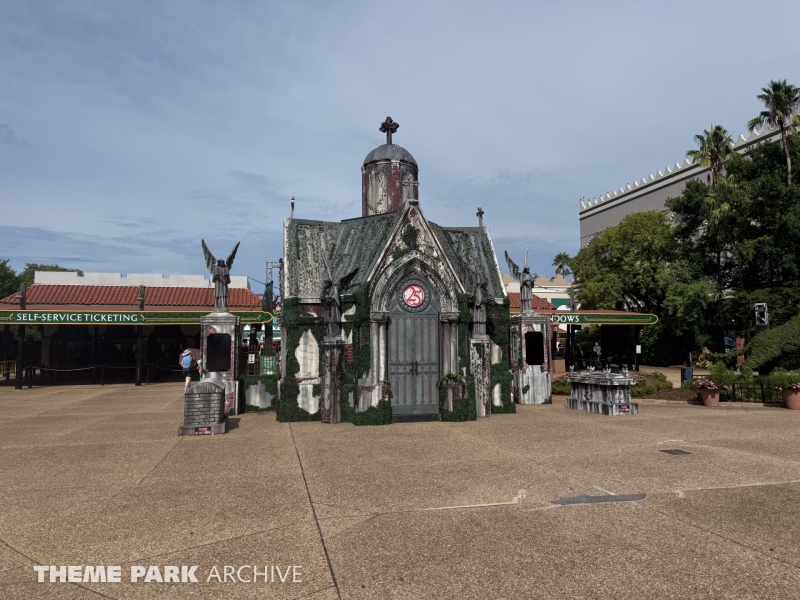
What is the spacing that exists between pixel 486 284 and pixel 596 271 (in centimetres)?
2889

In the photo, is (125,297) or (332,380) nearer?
(332,380)

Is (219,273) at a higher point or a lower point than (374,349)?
higher

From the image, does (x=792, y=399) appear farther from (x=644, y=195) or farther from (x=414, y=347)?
(x=644, y=195)

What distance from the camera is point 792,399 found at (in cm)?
1655

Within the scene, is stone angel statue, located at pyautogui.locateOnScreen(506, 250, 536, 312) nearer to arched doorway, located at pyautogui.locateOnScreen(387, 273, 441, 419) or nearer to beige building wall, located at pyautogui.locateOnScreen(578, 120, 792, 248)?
arched doorway, located at pyautogui.locateOnScreen(387, 273, 441, 419)

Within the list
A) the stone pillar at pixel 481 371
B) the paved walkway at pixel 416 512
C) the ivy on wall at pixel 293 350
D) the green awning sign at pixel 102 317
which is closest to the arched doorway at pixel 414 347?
the stone pillar at pixel 481 371

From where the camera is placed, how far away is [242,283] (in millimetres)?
41812

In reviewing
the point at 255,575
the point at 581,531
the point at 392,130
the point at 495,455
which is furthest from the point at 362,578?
the point at 392,130

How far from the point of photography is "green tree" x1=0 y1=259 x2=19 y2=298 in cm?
5447

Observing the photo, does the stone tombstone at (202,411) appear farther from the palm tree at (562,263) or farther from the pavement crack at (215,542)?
the palm tree at (562,263)

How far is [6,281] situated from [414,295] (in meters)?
A: 57.2

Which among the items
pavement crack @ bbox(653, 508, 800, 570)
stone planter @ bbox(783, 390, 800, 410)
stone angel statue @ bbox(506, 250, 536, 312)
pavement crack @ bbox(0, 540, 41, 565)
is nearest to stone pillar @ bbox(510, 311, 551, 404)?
stone angel statue @ bbox(506, 250, 536, 312)

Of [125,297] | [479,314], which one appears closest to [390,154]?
[479,314]

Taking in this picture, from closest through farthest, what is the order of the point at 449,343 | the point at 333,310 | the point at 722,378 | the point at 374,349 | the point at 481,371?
the point at 374,349
the point at 333,310
the point at 449,343
the point at 481,371
the point at 722,378
